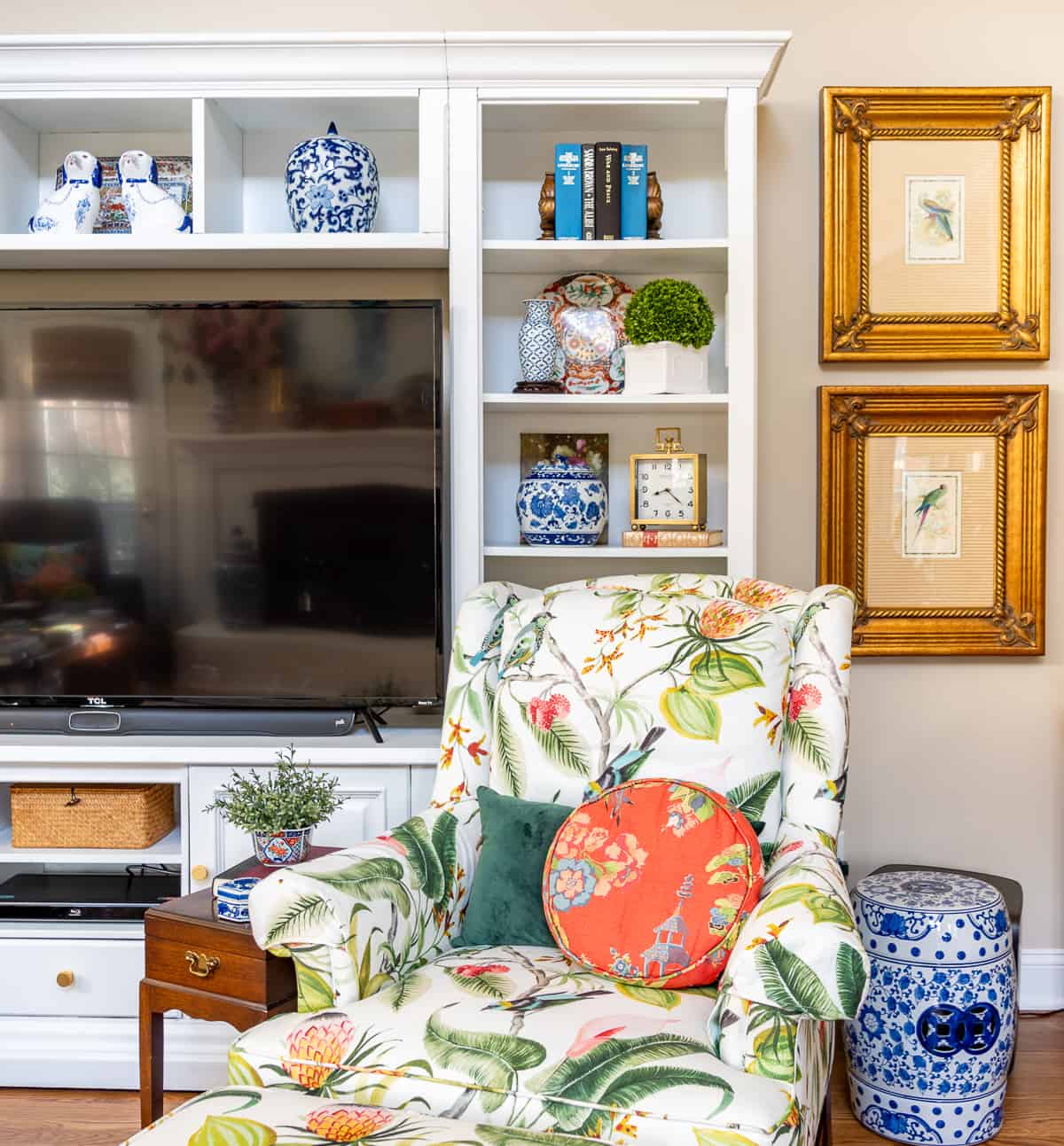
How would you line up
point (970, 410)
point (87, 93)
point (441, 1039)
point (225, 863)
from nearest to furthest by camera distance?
1. point (441, 1039)
2. point (225, 863)
3. point (87, 93)
4. point (970, 410)

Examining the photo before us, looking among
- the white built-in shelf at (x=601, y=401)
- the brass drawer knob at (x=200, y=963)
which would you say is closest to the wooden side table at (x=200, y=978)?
the brass drawer knob at (x=200, y=963)

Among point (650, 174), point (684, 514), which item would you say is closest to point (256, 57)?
point (650, 174)

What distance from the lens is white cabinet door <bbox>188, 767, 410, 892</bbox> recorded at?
2248 millimetres

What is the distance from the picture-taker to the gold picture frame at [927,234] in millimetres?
2582

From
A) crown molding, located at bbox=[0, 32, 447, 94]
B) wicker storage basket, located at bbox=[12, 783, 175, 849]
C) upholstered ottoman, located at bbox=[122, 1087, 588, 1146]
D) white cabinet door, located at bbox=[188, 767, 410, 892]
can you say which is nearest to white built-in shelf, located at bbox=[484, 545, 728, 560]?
white cabinet door, located at bbox=[188, 767, 410, 892]

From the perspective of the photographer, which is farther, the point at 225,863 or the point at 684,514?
the point at 684,514

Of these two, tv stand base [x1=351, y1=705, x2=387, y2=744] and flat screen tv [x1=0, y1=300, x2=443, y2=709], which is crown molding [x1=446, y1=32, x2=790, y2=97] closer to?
flat screen tv [x1=0, y1=300, x2=443, y2=709]

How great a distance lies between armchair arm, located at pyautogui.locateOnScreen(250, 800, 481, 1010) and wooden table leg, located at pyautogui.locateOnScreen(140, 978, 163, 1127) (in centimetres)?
41

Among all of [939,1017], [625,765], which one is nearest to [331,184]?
[625,765]

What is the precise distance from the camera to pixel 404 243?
236 cm

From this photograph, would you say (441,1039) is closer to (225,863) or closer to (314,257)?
(225,863)

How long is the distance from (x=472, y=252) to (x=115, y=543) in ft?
3.34

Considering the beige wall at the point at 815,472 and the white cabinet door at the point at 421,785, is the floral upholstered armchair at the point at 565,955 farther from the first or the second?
the beige wall at the point at 815,472

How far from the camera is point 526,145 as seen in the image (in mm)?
2658
